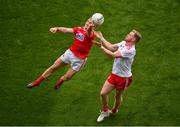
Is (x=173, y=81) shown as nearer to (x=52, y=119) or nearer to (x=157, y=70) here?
(x=157, y=70)

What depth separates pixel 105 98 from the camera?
12.1 m

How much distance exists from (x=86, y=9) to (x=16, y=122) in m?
6.02

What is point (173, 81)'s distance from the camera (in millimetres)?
14094

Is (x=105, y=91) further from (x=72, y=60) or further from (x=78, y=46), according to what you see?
(x=78, y=46)

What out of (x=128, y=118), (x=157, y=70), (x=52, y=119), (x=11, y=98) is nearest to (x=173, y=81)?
(x=157, y=70)

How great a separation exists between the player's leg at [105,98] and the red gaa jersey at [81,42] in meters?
1.02

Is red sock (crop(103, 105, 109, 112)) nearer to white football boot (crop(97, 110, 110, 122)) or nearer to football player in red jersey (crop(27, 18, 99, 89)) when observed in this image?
white football boot (crop(97, 110, 110, 122))

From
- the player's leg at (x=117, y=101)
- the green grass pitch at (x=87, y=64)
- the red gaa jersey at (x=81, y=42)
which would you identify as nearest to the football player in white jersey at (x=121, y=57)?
the player's leg at (x=117, y=101)

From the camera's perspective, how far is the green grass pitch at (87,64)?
1278 cm

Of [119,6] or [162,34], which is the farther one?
[119,6]

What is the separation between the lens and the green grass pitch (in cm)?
1278

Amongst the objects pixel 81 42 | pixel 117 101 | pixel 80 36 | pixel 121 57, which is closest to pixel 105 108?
pixel 117 101

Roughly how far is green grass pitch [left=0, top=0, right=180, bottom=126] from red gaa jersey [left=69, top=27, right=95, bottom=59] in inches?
65.1

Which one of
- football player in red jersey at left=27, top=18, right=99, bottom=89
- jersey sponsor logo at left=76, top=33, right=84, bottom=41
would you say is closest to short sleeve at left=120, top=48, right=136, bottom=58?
football player in red jersey at left=27, top=18, right=99, bottom=89
